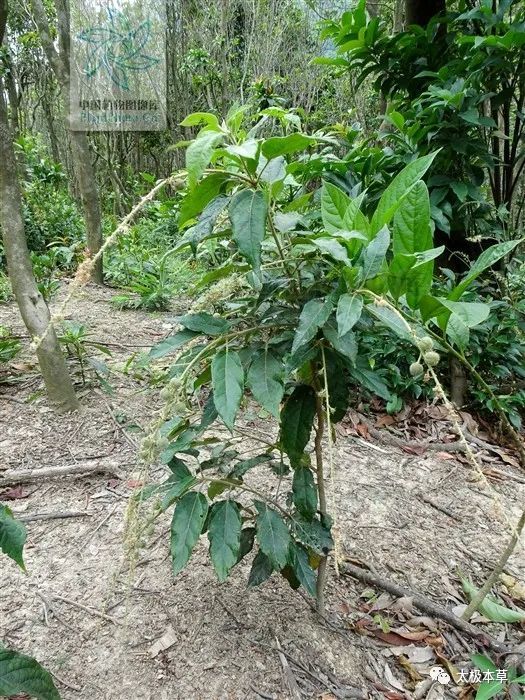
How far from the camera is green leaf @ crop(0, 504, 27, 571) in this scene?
0.94 meters

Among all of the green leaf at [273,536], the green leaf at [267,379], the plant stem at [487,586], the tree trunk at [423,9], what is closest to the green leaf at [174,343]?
the green leaf at [267,379]

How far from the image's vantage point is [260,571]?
118cm

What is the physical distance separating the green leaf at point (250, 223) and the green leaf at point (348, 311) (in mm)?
148

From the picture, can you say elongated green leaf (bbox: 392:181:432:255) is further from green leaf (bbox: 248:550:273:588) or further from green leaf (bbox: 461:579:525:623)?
green leaf (bbox: 461:579:525:623)

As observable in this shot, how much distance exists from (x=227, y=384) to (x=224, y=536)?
16.9 inches

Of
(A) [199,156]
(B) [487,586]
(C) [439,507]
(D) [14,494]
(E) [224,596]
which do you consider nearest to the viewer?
(A) [199,156]

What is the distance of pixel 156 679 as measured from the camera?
1.15 m

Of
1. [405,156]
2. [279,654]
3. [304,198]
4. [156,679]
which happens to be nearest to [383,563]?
[279,654]

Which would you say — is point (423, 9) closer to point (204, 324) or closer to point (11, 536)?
point (204, 324)

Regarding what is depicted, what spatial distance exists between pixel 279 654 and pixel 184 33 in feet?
30.2

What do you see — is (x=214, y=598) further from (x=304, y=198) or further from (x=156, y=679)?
(x=304, y=198)

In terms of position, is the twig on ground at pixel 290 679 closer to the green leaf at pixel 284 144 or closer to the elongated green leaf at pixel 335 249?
the elongated green leaf at pixel 335 249

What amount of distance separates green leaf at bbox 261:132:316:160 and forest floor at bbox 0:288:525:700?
44 centimetres

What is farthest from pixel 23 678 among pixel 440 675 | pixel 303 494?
pixel 440 675
